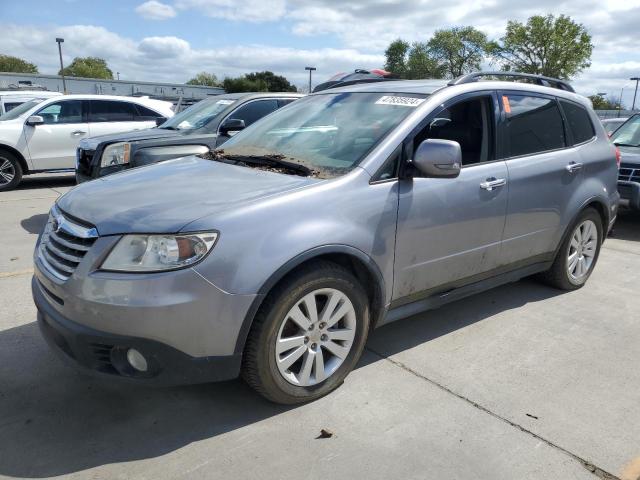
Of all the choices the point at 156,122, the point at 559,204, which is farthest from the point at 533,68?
the point at 559,204

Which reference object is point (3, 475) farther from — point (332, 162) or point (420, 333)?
point (420, 333)

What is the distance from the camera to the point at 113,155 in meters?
6.45

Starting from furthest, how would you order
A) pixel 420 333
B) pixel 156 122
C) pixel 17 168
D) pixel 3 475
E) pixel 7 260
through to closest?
pixel 156 122
pixel 17 168
pixel 7 260
pixel 420 333
pixel 3 475

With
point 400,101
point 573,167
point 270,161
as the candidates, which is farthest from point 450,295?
point 573,167

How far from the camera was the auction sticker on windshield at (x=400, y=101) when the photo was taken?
342 cm

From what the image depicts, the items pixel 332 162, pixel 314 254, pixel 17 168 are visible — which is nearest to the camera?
pixel 314 254

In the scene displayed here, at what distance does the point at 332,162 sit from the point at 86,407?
1914 millimetres

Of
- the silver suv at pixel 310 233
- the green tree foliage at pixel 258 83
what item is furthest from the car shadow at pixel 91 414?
the green tree foliage at pixel 258 83

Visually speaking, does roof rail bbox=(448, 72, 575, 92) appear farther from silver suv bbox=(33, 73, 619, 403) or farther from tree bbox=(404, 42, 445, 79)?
tree bbox=(404, 42, 445, 79)

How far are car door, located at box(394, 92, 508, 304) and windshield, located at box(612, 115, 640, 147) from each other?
6023 mm

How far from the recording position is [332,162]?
10.3 ft

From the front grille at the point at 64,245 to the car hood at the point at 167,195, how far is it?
0.06 meters

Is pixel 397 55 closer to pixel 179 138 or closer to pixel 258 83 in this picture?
pixel 258 83

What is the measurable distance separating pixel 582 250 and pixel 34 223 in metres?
6.47
